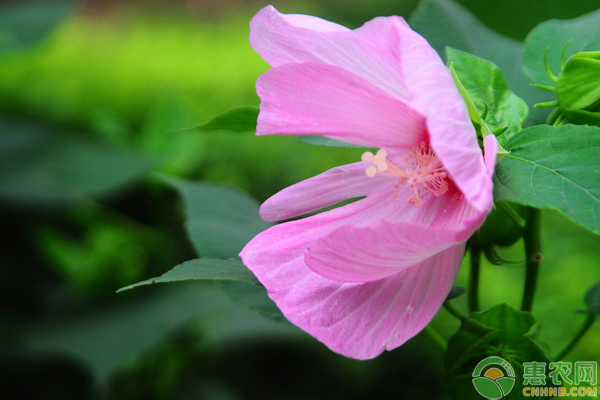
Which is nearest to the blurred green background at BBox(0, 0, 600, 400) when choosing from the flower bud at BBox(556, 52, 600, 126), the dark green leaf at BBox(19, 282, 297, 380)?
the dark green leaf at BBox(19, 282, 297, 380)

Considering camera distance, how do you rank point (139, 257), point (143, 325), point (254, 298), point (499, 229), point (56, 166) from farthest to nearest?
point (56, 166)
point (139, 257)
point (143, 325)
point (254, 298)
point (499, 229)

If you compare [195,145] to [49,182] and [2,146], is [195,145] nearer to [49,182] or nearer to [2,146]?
[49,182]

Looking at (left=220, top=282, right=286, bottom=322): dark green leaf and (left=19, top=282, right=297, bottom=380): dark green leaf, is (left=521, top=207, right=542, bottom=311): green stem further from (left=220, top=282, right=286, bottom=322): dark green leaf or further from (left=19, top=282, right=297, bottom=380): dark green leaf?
(left=19, top=282, right=297, bottom=380): dark green leaf

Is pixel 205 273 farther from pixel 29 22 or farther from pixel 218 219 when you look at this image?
pixel 29 22

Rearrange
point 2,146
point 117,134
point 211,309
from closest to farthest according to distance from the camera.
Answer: point 211,309
point 117,134
point 2,146

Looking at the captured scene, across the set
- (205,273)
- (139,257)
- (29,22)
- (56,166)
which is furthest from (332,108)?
(29,22)

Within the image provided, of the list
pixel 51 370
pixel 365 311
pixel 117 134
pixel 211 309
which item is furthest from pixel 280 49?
pixel 51 370

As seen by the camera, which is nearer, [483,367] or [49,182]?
[483,367]
